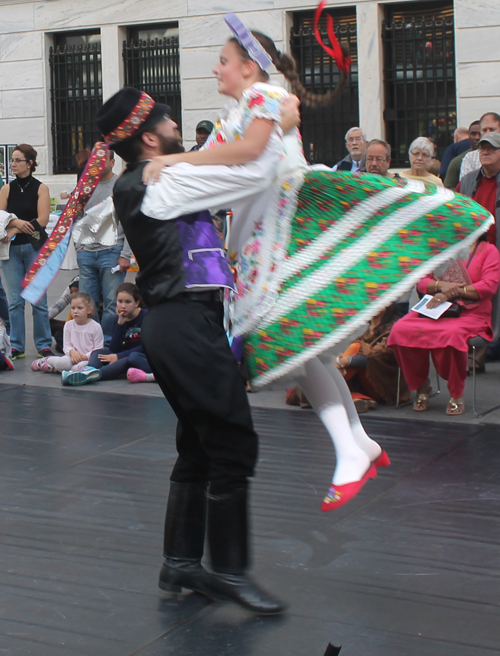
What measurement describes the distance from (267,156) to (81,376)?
4922mm

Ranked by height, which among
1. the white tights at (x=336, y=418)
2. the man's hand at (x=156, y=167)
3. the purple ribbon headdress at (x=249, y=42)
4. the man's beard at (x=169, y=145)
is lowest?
the white tights at (x=336, y=418)

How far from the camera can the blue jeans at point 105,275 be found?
27.2ft

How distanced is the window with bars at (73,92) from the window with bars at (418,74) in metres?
5.54

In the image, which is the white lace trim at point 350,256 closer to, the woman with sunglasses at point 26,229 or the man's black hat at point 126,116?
the man's black hat at point 126,116

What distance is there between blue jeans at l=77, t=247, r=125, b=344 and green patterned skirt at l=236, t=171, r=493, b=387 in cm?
537

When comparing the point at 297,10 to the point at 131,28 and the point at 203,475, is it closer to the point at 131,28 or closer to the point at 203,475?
the point at 131,28

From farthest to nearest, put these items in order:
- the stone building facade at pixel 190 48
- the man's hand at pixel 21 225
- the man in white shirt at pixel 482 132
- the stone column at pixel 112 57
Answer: the stone column at pixel 112 57, the stone building facade at pixel 190 48, the man in white shirt at pixel 482 132, the man's hand at pixel 21 225

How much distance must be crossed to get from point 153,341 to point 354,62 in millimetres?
13119

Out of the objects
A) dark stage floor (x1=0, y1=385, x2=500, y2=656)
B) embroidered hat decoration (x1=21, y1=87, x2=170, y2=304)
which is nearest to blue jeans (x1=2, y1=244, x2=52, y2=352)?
dark stage floor (x1=0, y1=385, x2=500, y2=656)

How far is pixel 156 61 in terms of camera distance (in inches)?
648

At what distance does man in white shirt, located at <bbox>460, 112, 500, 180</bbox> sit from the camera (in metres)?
8.43

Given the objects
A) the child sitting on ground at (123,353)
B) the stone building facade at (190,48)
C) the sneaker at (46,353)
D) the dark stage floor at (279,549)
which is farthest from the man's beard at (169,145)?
the stone building facade at (190,48)

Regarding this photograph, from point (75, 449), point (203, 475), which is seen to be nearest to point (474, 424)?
point (75, 449)

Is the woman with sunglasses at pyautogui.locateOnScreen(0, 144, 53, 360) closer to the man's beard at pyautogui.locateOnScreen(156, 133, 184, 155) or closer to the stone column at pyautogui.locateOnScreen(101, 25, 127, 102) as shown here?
the man's beard at pyautogui.locateOnScreen(156, 133, 184, 155)
